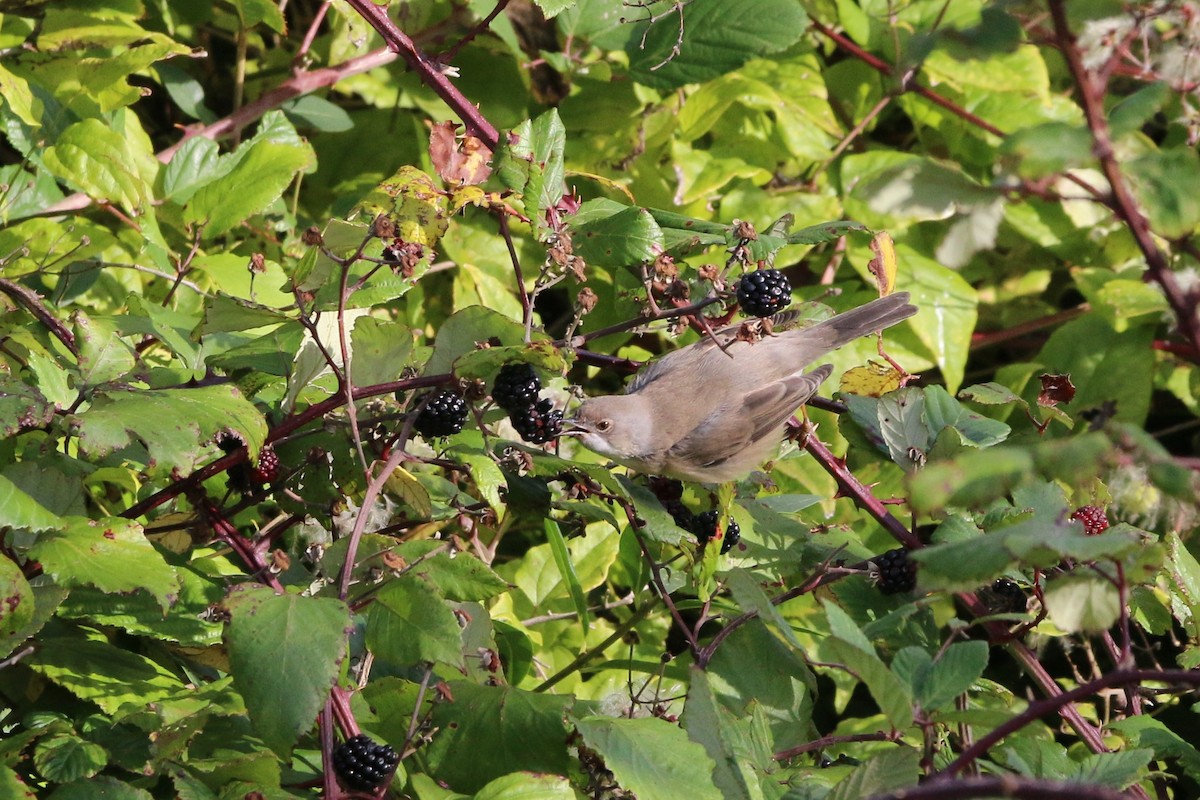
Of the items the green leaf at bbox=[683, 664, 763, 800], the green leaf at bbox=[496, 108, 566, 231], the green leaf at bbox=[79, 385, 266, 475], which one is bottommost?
the green leaf at bbox=[683, 664, 763, 800]

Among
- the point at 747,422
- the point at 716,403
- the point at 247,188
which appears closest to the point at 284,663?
the point at 247,188

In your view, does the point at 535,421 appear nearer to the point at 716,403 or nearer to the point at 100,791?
the point at 100,791

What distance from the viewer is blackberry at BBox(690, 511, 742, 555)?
232cm

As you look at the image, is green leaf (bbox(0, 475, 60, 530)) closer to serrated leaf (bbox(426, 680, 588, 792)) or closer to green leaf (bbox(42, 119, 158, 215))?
serrated leaf (bbox(426, 680, 588, 792))

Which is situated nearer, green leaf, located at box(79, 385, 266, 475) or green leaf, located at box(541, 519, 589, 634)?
green leaf, located at box(79, 385, 266, 475)

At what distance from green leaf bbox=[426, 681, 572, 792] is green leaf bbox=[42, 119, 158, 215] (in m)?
1.52

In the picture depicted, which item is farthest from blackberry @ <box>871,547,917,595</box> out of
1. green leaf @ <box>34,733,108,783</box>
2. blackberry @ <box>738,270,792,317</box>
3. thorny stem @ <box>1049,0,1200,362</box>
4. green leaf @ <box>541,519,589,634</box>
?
green leaf @ <box>34,733,108,783</box>

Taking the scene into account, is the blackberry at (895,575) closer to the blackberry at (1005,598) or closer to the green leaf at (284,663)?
the blackberry at (1005,598)

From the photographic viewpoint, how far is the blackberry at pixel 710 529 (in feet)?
7.61

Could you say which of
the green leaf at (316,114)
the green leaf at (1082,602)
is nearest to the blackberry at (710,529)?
the green leaf at (1082,602)

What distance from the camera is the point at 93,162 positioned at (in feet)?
8.86

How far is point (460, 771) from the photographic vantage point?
1.90 meters

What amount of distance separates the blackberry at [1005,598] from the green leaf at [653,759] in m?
0.81

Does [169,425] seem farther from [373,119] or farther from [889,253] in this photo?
[373,119]
